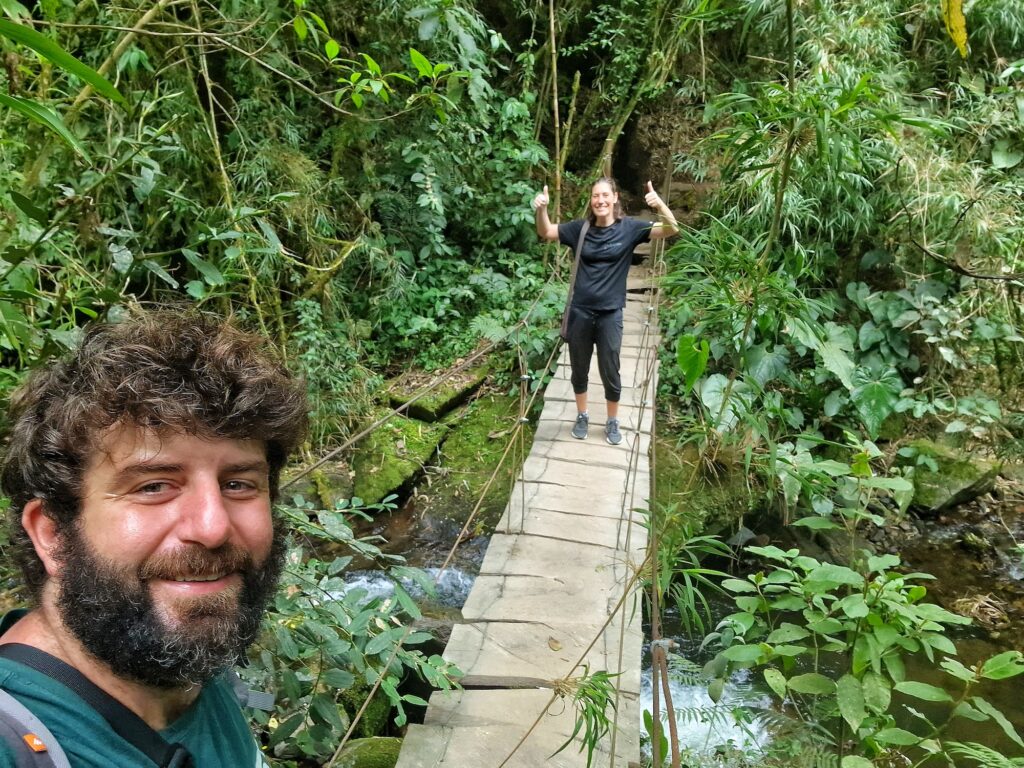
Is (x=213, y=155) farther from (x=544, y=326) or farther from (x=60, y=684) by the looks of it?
(x=60, y=684)

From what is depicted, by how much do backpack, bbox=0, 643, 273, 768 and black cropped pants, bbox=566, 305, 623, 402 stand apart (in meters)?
2.36

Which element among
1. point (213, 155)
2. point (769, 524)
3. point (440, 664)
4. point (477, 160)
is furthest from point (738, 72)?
point (440, 664)

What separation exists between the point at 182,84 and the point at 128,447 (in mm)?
3147

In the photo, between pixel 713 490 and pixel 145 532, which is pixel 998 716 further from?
pixel 713 490

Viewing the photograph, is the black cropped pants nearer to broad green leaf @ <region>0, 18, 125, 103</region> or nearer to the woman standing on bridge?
the woman standing on bridge

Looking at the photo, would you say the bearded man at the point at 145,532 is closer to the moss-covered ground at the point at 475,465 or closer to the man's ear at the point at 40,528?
the man's ear at the point at 40,528

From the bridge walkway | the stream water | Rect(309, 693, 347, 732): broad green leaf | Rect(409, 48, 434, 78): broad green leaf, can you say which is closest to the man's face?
Rect(309, 693, 347, 732): broad green leaf

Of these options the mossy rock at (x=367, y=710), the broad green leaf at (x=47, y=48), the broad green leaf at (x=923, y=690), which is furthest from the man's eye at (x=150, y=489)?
the mossy rock at (x=367, y=710)

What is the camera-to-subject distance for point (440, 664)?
4.57 ft

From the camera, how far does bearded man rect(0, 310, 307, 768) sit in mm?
682

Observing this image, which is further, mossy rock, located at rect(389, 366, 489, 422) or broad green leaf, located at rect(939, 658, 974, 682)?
mossy rock, located at rect(389, 366, 489, 422)

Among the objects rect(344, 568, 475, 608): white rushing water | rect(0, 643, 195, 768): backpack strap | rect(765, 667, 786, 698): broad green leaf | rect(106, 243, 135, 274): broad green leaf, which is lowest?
rect(344, 568, 475, 608): white rushing water

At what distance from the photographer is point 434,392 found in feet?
14.3

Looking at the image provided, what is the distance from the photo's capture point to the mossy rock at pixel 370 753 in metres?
1.78
